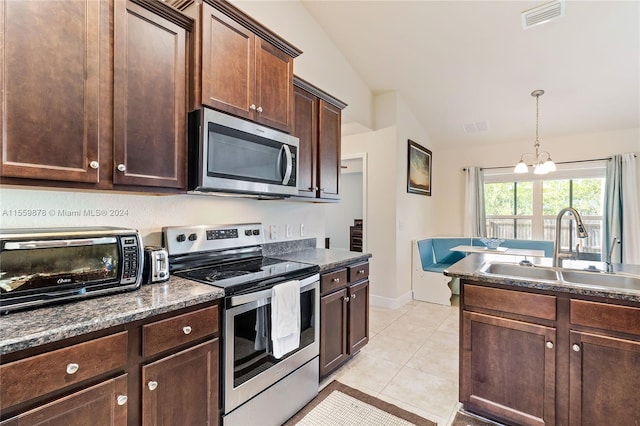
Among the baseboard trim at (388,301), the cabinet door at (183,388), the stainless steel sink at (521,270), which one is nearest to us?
the cabinet door at (183,388)

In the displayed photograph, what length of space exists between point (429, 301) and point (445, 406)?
234 centimetres

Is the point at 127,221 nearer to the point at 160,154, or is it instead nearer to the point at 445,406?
the point at 160,154

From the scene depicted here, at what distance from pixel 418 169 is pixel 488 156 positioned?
1475 millimetres

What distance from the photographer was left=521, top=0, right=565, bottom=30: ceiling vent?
250 centimetres

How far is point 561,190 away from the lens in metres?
4.63

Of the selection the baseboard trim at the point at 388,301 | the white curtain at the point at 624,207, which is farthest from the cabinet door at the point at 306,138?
the white curtain at the point at 624,207

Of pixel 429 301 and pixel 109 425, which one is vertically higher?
pixel 109 425

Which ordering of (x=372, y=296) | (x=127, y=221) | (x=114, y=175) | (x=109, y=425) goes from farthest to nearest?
(x=372, y=296), (x=127, y=221), (x=114, y=175), (x=109, y=425)

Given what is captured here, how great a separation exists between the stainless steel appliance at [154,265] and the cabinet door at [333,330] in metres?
1.05

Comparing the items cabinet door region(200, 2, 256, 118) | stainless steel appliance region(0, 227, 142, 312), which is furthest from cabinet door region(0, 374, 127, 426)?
cabinet door region(200, 2, 256, 118)

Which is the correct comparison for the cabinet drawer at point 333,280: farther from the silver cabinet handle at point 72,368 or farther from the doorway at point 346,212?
the doorway at point 346,212

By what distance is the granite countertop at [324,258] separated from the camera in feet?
7.13

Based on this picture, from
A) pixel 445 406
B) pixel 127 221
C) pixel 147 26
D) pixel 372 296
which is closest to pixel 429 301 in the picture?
pixel 372 296

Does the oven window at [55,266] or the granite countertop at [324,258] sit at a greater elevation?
the oven window at [55,266]
